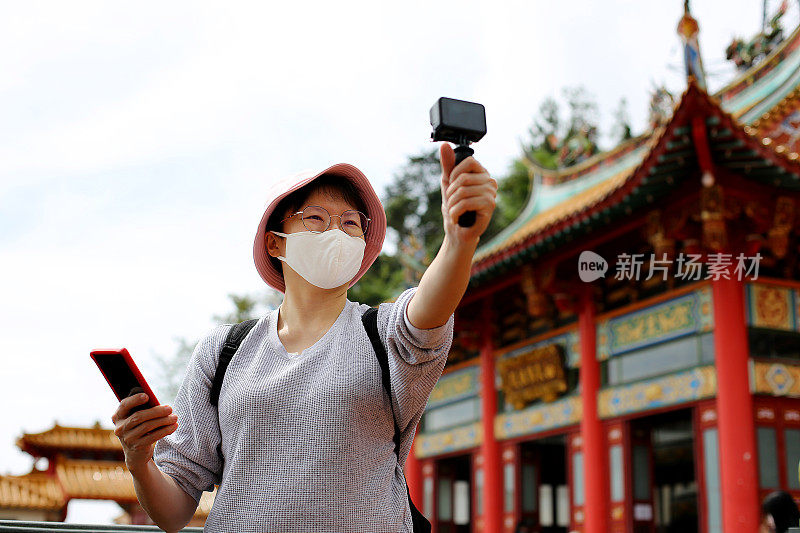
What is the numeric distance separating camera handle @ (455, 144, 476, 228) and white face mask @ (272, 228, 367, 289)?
1.47 ft

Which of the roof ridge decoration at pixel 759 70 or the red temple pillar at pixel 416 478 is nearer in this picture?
the roof ridge decoration at pixel 759 70

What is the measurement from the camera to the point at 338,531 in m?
1.63

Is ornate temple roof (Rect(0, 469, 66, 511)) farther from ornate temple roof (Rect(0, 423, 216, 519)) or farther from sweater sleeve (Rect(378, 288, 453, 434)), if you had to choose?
sweater sleeve (Rect(378, 288, 453, 434))

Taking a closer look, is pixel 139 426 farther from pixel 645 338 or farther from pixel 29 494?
pixel 29 494

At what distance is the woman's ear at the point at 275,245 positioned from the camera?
201 centimetres

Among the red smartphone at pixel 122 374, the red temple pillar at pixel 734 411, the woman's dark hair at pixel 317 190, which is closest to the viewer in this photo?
the red smartphone at pixel 122 374

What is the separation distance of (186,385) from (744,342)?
24.4ft

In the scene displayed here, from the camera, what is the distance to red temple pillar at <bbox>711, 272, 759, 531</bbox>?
7855 millimetres

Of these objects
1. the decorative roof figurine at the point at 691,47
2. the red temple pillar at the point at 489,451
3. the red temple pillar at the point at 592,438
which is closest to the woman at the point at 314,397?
the decorative roof figurine at the point at 691,47

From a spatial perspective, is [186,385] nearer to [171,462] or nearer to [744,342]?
[171,462]

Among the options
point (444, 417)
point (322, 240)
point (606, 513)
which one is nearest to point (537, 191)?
point (444, 417)

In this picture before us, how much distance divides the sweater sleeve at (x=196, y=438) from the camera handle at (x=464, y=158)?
72 cm

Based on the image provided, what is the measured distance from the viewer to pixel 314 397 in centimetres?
170

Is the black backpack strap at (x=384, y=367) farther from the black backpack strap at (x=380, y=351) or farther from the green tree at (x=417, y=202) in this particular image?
the green tree at (x=417, y=202)
